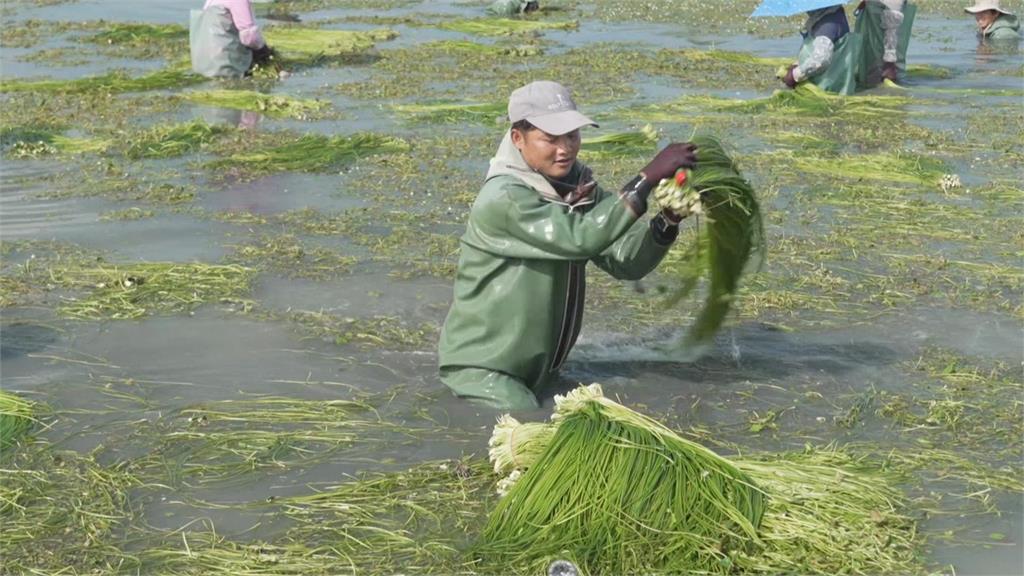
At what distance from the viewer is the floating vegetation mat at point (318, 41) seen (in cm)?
1714

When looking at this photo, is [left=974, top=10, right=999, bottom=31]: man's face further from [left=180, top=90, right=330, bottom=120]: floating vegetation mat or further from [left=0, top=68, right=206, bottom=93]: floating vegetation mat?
[left=0, top=68, right=206, bottom=93]: floating vegetation mat

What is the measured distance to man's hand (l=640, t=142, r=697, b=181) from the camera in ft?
17.5

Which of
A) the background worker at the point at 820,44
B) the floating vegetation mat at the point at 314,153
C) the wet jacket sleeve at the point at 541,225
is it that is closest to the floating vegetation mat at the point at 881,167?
the background worker at the point at 820,44

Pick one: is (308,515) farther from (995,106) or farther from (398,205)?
(995,106)

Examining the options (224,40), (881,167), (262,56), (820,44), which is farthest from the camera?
(262,56)

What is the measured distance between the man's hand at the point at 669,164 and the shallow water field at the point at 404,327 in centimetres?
109

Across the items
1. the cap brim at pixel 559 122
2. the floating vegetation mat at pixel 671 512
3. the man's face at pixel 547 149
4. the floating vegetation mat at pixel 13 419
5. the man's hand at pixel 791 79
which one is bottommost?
the floating vegetation mat at pixel 13 419

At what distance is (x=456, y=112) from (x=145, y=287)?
560cm

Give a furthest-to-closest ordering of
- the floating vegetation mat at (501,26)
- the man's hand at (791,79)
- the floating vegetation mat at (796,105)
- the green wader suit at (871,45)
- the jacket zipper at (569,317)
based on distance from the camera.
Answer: the floating vegetation mat at (501,26)
the green wader suit at (871,45)
the man's hand at (791,79)
the floating vegetation mat at (796,105)
the jacket zipper at (569,317)

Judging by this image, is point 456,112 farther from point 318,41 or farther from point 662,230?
point 662,230

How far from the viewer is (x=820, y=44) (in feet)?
44.2

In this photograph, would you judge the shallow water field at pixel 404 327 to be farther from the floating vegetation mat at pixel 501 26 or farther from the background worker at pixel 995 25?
the floating vegetation mat at pixel 501 26

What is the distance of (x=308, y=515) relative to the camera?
4.87 m

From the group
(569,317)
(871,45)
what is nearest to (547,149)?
(569,317)
